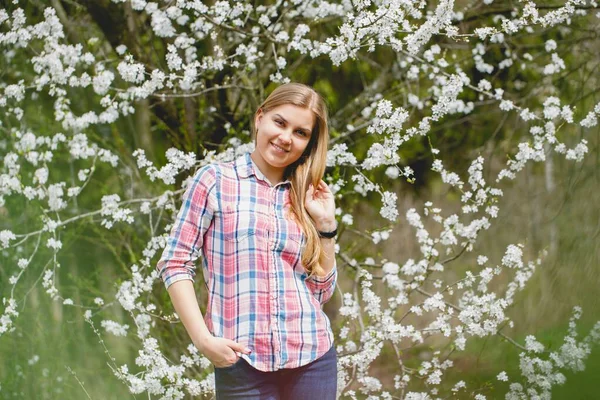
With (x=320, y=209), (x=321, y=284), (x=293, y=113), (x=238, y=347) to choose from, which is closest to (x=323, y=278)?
(x=321, y=284)

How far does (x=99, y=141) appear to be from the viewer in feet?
10.3

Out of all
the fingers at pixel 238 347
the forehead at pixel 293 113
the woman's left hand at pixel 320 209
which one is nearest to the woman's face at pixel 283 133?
the forehead at pixel 293 113

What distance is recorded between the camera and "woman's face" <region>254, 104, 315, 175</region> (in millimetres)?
1656

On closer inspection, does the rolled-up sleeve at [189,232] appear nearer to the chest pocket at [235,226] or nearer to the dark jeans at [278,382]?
the chest pocket at [235,226]

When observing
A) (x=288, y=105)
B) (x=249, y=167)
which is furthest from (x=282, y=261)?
(x=288, y=105)

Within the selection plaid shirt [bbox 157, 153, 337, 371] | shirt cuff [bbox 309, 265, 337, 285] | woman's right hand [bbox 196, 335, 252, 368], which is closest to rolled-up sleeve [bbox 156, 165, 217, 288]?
plaid shirt [bbox 157, 153, 337, 371]

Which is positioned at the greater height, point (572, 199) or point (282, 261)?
point (572, 199)

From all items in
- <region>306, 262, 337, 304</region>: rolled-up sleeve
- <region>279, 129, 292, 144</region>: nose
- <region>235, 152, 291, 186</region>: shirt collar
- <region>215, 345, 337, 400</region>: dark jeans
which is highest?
<region>279, 129, 292, 144</region>: nose

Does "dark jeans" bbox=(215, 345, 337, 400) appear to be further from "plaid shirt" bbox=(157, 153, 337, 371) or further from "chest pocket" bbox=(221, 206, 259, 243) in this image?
"chest pocket" bbox=(221, 206, 259, 243)

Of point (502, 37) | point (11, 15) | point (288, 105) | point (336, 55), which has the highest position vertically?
point (11, 15)

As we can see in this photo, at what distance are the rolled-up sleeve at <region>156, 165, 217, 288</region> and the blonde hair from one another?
208 mm

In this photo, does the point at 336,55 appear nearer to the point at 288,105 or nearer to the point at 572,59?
the point at 288,105

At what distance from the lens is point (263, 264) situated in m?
1.60

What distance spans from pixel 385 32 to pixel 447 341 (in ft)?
3.99
